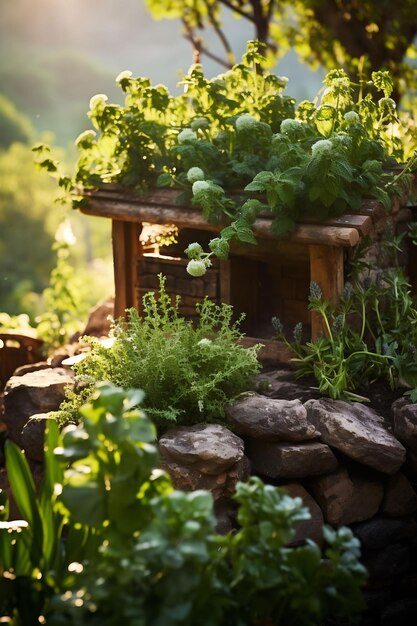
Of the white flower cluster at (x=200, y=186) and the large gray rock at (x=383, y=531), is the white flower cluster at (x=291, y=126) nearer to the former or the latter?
the white flower cluster at (x=200, y=186)

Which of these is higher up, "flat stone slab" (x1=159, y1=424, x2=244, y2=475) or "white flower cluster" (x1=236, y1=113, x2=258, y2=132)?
"white flower cluster" (x1=236, y1=113, x2=258, y2=132)

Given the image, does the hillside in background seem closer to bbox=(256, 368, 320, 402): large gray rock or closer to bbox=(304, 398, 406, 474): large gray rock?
bbox=(256, 368, 320, 402): large gray rock

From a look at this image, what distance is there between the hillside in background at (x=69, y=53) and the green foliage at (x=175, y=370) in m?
13.2

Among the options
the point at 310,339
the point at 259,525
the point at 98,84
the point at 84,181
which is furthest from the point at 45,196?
the point at 259,525

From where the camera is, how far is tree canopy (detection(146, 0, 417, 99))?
26.5ft

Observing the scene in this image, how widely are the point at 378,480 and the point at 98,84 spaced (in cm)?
1577

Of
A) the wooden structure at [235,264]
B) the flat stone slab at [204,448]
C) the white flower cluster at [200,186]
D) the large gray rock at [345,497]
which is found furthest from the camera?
the wooden structure at [235,264]

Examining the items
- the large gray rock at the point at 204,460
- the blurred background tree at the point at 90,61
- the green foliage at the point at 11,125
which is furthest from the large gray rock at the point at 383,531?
the green foliage at the point at 11,125

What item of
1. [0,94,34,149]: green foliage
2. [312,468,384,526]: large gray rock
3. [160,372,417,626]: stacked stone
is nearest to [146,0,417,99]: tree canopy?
[160,372,417,626]: stacked stone

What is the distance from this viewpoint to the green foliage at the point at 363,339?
484 centimetres

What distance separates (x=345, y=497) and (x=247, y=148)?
2.13 m

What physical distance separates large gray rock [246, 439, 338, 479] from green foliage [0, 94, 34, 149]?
47.9 feet

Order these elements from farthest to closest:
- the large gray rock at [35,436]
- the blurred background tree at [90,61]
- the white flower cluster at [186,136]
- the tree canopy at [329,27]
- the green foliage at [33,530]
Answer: the blurred background tree at [90,61] → the tree canopy at [329,27] → the white flower cluster at [186,136] → the large gray rock at [35,436] → the green foliage at [33,530]

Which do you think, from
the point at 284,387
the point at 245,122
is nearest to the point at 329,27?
the point at 245,122
